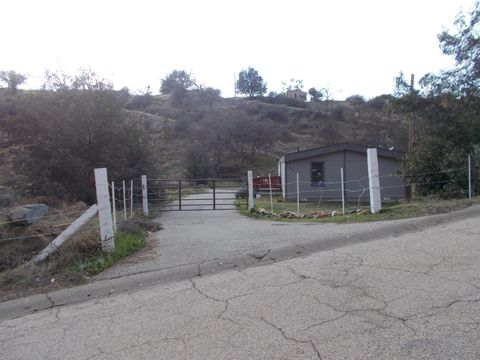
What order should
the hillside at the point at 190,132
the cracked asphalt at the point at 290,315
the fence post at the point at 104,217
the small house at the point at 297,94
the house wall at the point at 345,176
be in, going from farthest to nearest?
the small house at the point at 297,94 < the house wall at the point at 345,176 < the hillside at the point at 190,132 < the fence post at the point at 104,217 < the cracked asphalt at the point at 290,315

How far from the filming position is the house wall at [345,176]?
26.3 metres

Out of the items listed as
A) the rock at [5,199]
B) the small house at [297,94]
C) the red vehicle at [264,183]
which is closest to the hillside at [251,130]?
the red vehicle at [264,183]

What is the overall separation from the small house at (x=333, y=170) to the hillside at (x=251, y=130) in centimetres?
2079

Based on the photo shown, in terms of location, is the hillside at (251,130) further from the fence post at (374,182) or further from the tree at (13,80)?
the fence post at (374,182)

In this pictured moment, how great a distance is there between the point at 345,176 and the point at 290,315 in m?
23.8

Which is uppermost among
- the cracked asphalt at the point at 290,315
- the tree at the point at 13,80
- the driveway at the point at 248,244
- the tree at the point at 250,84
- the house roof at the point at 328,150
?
the tree at the point at 250,84

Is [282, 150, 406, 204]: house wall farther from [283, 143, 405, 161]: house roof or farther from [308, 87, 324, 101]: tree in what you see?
[308, 87, 324, 101]: tree

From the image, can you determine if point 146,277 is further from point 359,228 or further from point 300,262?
point 359,228

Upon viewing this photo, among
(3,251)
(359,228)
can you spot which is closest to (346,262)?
(359,228)

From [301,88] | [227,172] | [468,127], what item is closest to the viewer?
[468,127]

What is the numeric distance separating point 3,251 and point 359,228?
7250mm

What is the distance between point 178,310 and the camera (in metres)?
4.76

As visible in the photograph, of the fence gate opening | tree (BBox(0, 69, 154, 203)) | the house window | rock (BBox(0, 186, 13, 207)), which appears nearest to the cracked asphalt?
the fence gate opening

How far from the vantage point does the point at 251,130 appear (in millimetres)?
63062
